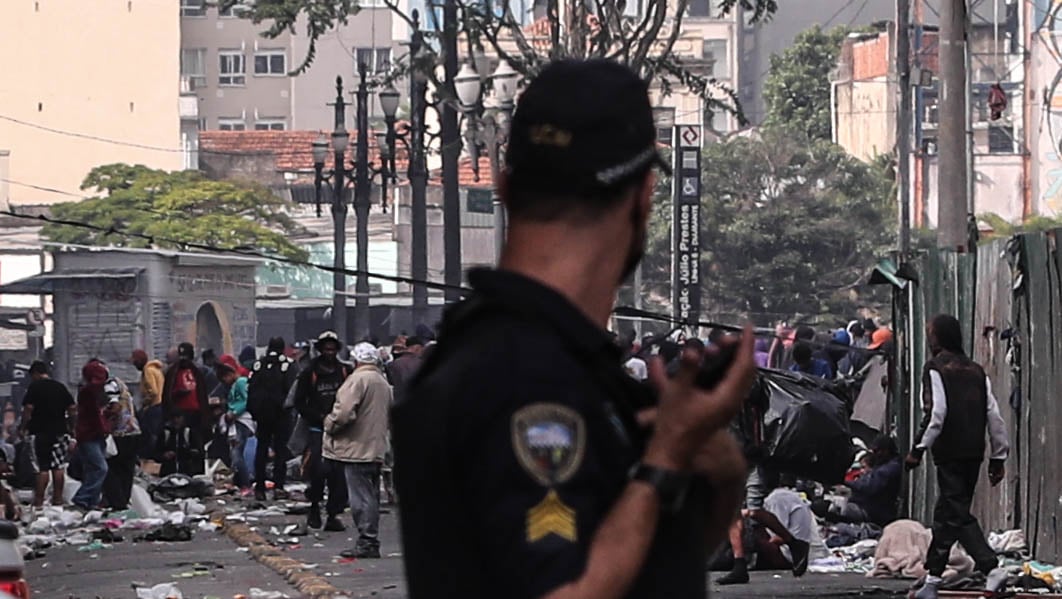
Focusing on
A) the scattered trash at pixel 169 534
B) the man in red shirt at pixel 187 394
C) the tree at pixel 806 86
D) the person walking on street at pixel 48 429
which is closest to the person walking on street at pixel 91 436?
the person walking on street at pixel 48 429

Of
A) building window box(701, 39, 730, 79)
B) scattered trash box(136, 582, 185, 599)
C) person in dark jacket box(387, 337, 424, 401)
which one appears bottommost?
scattered trash box(136, 582, 185, 599)

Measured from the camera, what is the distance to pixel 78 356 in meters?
31.4

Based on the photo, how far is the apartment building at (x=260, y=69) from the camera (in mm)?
107875

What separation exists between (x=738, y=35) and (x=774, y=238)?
37950 mm

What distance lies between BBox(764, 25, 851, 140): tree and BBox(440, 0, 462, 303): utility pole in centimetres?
5074

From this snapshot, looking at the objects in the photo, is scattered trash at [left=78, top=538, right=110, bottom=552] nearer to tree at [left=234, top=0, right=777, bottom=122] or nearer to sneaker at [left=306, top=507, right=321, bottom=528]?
sneaker at [left=306, top=507, right=321, bottom=528]

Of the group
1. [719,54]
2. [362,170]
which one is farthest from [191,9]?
[362,170]

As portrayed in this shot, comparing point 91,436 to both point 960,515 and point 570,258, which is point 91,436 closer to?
point 960,515

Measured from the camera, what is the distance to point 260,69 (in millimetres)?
110375

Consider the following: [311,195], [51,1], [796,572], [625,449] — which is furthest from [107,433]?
[51,1]

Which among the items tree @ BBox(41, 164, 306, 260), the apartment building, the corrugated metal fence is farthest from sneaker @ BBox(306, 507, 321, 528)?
the apartment building

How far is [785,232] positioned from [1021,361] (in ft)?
167

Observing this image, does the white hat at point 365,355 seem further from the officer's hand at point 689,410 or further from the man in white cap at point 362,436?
the officer's hand at point 689,410

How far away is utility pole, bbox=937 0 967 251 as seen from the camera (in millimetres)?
17984
